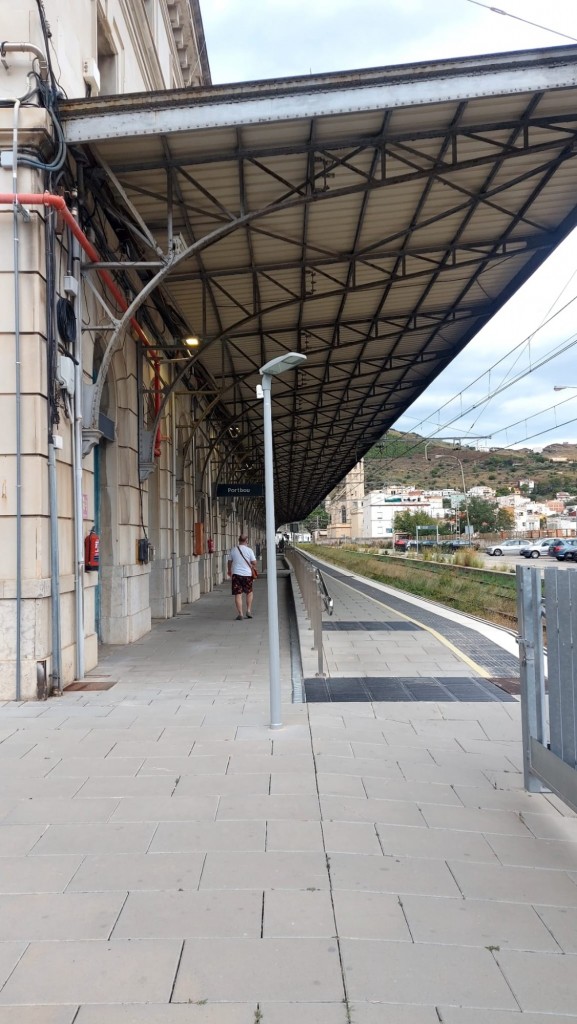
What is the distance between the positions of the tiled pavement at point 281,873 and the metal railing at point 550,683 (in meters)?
0.29

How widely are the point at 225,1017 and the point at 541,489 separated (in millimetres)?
135455

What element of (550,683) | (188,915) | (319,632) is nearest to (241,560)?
(319,632)

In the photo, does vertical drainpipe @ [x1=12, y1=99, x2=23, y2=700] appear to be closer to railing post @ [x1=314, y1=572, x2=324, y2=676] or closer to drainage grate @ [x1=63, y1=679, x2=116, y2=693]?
drainage grate @ [x1=63, y1=679, x2=116, y2=693]

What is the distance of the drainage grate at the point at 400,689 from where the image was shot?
7.25 m

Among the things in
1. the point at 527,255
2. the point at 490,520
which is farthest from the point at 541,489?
the point at 527,255

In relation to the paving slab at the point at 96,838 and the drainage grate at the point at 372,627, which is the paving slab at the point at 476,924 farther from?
the drainage grate at the point at 372,627

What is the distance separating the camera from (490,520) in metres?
89.9

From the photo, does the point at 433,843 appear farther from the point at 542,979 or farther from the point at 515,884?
the point at 542,979

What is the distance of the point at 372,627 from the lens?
41.8ft

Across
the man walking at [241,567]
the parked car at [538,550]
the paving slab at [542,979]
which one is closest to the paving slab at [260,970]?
the paving slab at [542,979]

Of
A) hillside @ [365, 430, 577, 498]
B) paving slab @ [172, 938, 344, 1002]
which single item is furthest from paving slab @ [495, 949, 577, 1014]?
hillside @ [365, 430, 577, 498]

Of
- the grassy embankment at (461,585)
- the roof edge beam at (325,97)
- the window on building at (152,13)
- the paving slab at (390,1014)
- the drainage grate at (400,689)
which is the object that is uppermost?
the window on building at (152,13)

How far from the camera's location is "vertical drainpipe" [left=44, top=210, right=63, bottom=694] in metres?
7.43

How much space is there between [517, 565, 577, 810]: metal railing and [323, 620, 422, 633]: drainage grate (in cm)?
745
